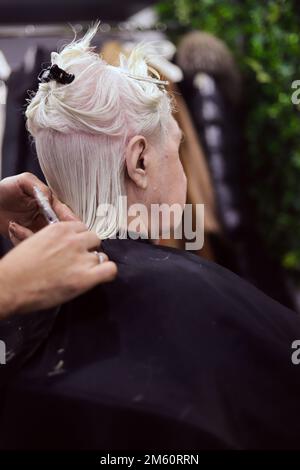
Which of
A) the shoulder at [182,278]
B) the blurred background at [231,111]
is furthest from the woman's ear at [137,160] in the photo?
the blurred background at [231,111]

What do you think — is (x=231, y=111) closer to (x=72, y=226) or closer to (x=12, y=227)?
(x=12, y=227)

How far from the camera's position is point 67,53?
1.18 metres

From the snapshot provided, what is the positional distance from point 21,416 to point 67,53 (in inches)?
25.0

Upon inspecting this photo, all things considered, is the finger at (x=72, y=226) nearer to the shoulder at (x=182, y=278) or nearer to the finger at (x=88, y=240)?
the finger at (x=88, y=240)

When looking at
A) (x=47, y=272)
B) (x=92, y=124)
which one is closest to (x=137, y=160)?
(x=92, y=124)

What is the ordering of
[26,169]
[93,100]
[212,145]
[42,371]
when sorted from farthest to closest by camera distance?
[212,145] → [26,169] → [93,100] → [42,371]

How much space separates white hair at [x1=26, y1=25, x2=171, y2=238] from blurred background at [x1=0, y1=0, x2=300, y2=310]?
46.5 inches

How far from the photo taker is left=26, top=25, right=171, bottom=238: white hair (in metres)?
1.13

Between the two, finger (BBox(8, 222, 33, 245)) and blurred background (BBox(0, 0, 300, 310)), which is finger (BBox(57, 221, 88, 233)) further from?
blurred background (BBox(0, 0, 300, 310))

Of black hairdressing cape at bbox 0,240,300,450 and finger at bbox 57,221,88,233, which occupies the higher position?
finger at bbox 57,221,88,233

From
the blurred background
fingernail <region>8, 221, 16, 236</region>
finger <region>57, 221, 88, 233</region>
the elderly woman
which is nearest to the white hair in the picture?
the elderly woman

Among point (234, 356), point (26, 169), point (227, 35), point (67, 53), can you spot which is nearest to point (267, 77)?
point (227, 35)

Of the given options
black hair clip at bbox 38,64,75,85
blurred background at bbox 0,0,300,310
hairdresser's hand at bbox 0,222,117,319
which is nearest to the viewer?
hairdresser's hand at bbox 0,222,117,319

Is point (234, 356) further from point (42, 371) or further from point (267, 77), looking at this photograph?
point (267, 77)
